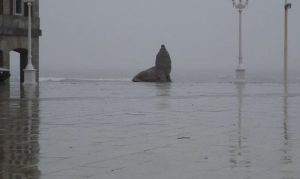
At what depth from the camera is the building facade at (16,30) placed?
42.8m

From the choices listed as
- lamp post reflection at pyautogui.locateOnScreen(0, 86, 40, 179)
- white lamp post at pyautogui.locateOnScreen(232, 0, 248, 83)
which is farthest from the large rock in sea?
lamp post reflection at pyautogui.locateOnScreen(0, 86, 40, 179)

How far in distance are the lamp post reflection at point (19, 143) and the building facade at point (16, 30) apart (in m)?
25.4

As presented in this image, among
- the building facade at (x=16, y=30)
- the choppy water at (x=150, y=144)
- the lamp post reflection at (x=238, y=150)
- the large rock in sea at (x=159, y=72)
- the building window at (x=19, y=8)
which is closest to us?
the choppy water at (x=150, y=144)

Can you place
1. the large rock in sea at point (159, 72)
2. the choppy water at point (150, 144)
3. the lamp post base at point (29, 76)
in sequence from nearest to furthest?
1. the choppy water at point (150, 144)
2. the lamp post base at point (29, 76)
3. the large rock in sea at point (159, 72)

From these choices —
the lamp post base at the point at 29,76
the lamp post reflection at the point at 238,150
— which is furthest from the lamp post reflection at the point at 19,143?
the lamp post base at the point at 29,76

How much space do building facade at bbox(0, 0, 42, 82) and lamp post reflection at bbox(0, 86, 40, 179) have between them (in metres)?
25.4

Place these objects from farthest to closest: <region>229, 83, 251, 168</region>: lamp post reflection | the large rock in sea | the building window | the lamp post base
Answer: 1. the large rock in sea
2. the building window
3. the lamp post base
4. <region>229, 83, 251, 168</region>: lamp post reflection

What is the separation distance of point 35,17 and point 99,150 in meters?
36.6

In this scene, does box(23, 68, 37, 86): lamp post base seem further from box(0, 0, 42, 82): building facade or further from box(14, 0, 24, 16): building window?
box(14, 0, 24, 16): building window

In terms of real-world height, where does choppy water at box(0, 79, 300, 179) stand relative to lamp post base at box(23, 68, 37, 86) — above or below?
below

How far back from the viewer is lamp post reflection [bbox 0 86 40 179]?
317 inches

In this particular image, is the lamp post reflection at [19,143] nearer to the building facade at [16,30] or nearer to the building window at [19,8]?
the building facade at [16,30]

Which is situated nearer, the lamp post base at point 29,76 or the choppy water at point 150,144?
the choppy water at point 150,144

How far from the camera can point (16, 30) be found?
43219mm
